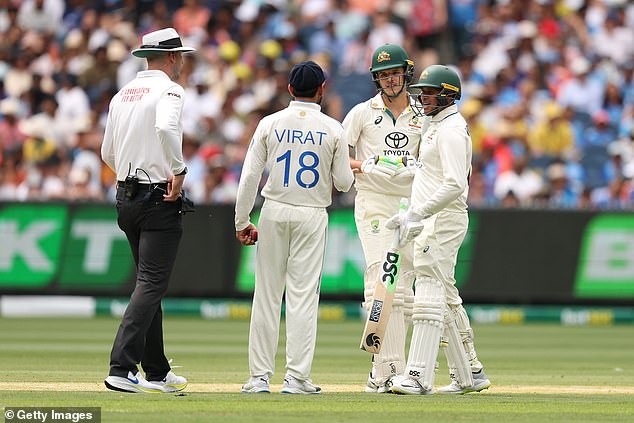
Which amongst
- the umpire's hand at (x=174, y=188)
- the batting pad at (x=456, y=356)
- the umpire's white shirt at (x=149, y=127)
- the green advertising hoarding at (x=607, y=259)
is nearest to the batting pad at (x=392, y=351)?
the batting pad at (x=456, y=356)

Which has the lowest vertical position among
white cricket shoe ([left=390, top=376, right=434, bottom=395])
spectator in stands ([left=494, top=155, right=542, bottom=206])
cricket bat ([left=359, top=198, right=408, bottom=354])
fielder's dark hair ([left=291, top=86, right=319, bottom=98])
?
white cricket shoe ([left=390, top=376, right=434, bottom=395])

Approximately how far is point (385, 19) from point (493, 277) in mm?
5609

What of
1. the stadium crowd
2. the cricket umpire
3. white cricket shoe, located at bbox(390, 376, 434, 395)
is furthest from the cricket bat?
the stadium crowd

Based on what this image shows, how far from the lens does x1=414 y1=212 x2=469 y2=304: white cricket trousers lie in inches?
364

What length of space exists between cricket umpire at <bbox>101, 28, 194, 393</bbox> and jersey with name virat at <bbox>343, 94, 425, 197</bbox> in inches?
63.7

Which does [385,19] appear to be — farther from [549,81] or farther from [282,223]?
[282,223]

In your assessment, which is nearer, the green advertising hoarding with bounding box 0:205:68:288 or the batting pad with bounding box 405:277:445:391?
the batting pad with bounding box 405:277:445:391

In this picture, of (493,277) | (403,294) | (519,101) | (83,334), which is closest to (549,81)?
(519,101)

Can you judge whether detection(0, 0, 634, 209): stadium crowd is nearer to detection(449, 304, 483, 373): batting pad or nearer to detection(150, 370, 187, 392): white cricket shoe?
detection(449, 304, 483, 373): batting pad

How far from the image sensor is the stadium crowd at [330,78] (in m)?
19.6

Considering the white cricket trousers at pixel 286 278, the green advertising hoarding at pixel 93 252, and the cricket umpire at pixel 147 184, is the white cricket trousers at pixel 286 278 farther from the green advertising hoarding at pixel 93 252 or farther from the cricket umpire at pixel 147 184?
the green advertising hoarding at pixel 93 252

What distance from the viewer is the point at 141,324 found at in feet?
29.7

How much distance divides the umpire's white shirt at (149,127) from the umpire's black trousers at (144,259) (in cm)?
16

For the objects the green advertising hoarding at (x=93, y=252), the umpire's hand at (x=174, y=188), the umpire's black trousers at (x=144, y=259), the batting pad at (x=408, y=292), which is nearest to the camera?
the umpire's black trousers at (x=144, y=259)
